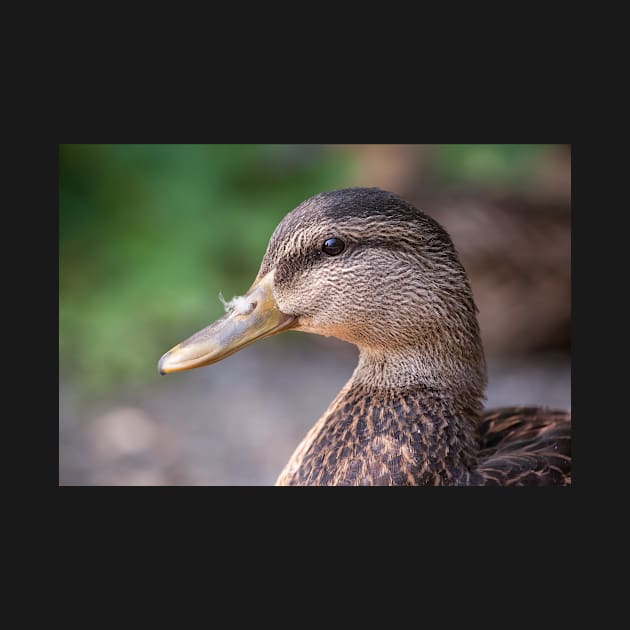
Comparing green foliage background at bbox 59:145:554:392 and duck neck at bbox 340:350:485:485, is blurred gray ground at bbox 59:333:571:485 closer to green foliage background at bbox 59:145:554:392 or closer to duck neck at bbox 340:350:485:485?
green foliage background at bbox 59:145:554:392

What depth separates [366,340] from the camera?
2062mm

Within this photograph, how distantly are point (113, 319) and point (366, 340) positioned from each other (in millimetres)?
1895

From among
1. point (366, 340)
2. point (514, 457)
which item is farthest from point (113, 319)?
point (514, 457)

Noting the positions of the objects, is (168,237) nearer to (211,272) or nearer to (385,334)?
(211,272)

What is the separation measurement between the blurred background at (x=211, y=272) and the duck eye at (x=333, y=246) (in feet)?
4.88

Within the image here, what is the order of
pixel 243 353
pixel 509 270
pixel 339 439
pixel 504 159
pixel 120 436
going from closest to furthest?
pixel 339 439 → pixel 504 159 → pixel 120 436 → pixel 509 270 → pixel 243 353

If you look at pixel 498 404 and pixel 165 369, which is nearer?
pixel 165 369

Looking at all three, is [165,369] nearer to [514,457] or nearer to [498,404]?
[514,457]

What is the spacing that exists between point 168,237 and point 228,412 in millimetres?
909

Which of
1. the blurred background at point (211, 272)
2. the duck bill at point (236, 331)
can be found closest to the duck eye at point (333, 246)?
the duck bill at point (236, 331)

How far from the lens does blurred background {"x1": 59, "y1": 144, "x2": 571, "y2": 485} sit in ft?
11.4

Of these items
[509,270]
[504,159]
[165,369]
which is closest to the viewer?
[165,369]

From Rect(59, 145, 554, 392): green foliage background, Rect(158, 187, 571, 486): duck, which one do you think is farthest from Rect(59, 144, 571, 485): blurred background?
Rect(158, 187, 571, 486): duck

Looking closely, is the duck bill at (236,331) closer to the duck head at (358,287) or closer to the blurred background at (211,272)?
the duck head at (358,287)
